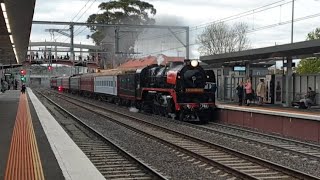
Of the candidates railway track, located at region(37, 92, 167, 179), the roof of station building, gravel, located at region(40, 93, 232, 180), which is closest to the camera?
railway track, located at region(37, 92, 167, 179)

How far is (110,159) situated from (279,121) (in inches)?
302

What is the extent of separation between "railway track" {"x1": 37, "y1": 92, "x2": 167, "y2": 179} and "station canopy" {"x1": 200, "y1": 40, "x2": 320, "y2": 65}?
27.7ft

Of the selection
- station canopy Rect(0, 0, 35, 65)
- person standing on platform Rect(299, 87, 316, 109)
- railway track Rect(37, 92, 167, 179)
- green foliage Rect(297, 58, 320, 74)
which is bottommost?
railway track Rect(37, 92, 167, 179)

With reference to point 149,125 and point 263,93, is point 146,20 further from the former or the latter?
point 149,125

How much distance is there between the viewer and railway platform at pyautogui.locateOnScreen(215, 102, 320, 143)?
13961 mm

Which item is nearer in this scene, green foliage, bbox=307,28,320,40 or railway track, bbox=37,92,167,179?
railway track, bbox=37,92,167,179

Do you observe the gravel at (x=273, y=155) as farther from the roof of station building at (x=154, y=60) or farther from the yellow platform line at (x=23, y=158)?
the roof of station building at (x=154, y=60)

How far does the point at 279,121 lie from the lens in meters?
15.7

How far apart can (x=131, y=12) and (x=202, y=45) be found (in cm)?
1121

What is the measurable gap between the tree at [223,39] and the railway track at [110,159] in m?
43.2

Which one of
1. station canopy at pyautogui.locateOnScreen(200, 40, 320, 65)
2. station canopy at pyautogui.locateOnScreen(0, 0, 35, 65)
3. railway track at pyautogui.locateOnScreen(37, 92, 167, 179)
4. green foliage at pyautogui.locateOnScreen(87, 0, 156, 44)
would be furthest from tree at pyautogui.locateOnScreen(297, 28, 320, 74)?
railway track at pyautogui.locateOnScreen(37, 92, 167, 179)

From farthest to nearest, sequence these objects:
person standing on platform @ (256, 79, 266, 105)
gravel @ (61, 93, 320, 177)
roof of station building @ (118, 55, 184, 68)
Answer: roof of station building @ (118, 55, 184, 68), person standing on platform @ (256, 79, 266, 105), gravel @ (61, 93, 320, 177)

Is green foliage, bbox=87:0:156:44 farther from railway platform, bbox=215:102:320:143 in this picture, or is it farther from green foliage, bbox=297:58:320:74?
railway platform, bbox=215:102:320:143

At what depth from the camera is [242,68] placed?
76.8 feet
